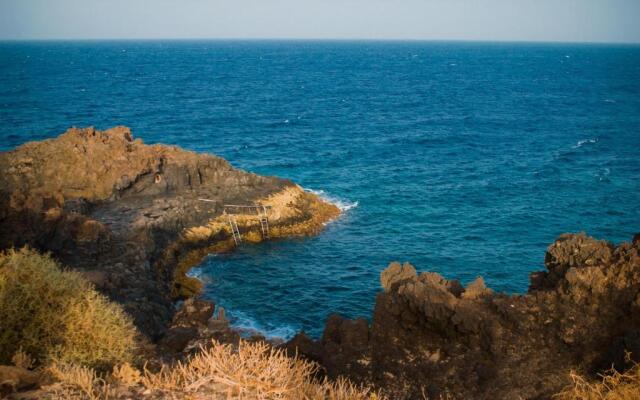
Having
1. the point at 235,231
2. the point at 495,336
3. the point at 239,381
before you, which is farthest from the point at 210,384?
the point at 235,231

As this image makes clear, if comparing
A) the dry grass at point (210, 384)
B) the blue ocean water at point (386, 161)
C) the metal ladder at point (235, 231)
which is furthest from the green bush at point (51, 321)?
the metal ladder at point (235, 231)

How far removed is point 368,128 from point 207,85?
80350 millimetres

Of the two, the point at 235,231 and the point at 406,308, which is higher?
the point at 406,308

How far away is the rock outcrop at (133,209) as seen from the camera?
123 feet

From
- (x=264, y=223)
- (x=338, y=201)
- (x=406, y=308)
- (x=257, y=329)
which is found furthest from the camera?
(x=338, y=201)

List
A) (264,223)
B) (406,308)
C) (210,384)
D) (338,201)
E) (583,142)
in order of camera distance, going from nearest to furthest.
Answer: (210,384) < (406,308) < (264,223) < (338,201) < (583,142)

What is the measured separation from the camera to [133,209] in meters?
49.9

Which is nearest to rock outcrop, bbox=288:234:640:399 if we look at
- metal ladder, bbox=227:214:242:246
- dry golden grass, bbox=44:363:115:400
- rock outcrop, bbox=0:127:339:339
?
dry golden grass, bbox=44:363:115:400

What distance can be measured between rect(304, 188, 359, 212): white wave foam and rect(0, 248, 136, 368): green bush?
41.0m

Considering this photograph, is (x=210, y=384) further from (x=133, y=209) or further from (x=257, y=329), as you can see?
(x=133, y=209)

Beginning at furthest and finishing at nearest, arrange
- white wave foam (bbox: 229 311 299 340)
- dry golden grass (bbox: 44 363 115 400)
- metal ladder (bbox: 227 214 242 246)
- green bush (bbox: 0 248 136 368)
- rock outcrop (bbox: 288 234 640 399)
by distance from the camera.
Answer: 1. metal ladder (bbox: 227 214 242 246)
2. white wave foam (bbox: 229 311 299 340)
3. rock outcrop (bbox: 288 234 640 399)
4. green bush (bbox: 0 248 136 368)
5. dry golden grass (bbox: 44 363 115 400)

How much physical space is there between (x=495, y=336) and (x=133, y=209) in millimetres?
34705

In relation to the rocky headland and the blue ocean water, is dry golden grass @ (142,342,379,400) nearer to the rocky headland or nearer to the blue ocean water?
the rocky headland

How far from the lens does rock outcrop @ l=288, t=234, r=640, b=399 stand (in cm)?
2438
